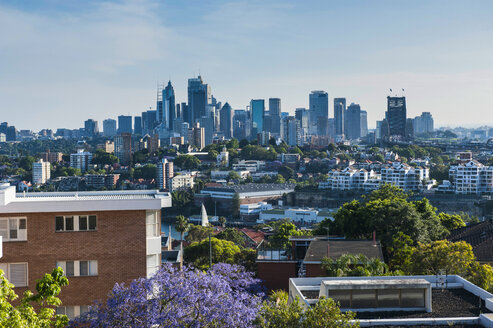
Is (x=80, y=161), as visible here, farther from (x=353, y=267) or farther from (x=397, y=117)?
(x=353, y=267)

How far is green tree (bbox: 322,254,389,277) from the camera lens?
9.92m

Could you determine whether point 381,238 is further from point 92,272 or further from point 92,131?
point 92,131

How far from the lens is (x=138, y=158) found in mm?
90438

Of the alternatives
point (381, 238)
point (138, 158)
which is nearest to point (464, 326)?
point (381, 238)

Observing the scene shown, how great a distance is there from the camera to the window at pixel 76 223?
23.9 ft

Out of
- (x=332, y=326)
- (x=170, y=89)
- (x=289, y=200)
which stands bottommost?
(x=289, y=200)

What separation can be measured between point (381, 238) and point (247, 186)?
48.7m

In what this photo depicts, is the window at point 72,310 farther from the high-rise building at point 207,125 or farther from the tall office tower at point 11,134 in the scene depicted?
the tall office tower at point 11,134

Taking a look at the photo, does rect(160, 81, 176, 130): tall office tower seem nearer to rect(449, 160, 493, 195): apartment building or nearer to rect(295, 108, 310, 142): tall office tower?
rect(295, 108, 310, 142): tall office tower

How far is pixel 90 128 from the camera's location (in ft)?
603

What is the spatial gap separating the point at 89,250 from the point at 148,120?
17420 cm

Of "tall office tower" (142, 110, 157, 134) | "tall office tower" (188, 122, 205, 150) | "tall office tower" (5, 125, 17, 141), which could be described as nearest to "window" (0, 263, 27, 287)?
"tall office tower" (188, 122, 205, 150)

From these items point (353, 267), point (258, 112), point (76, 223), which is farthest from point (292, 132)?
point (76, 223)

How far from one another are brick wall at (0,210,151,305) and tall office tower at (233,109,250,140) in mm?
146650
